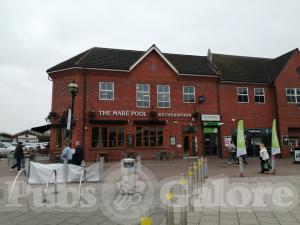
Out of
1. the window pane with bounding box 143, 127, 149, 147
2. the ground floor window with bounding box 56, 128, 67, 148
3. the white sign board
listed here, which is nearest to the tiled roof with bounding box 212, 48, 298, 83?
the white sign board

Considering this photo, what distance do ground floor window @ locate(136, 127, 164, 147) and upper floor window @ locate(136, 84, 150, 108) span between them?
2175mm

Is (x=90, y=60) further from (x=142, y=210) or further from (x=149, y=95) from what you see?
(x=142, y=210)

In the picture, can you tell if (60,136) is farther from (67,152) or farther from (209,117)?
(209,117)

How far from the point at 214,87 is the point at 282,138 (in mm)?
8234

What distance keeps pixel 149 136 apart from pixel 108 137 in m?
3.57

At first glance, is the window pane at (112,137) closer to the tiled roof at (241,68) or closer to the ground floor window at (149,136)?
the ground floor window at (149,136)

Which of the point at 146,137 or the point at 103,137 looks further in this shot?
the point at 146,137

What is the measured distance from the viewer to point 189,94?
26234 millimetres

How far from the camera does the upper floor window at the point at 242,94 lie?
27.5 metres

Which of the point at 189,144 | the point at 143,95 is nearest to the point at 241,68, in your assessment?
the point at 189,144

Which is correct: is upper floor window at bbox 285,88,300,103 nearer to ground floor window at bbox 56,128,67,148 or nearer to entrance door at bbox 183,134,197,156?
entrance door at bbox 183,134,197,156

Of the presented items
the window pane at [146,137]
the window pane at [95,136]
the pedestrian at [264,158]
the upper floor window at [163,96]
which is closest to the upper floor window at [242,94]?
the upper floor window at [163,96]

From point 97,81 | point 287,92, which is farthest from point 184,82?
point 287,92

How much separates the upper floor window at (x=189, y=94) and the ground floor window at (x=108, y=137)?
22.1 ft
